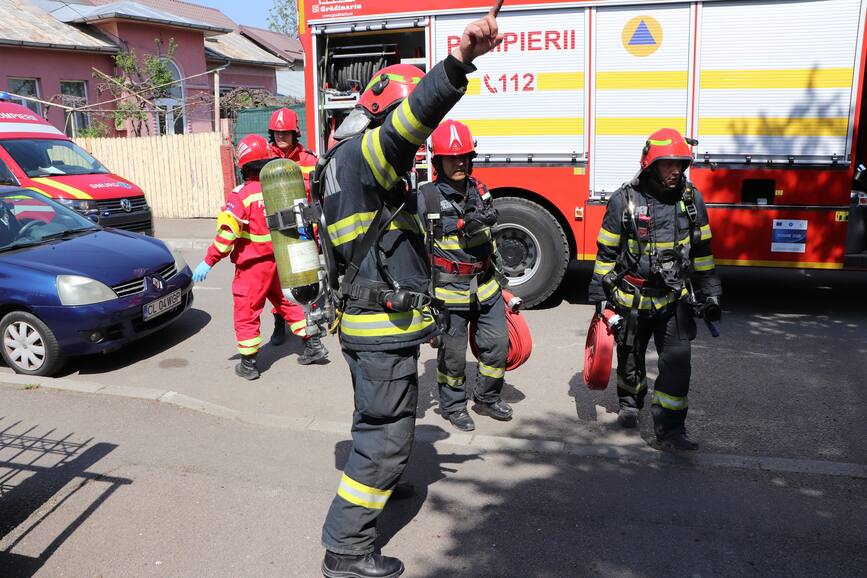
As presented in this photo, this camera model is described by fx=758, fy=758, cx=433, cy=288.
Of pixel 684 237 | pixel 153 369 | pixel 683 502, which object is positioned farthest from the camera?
pixel 153 369

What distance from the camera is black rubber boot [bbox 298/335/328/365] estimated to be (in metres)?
6.27

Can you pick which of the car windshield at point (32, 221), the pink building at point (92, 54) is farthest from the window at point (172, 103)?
the car windshield at point (32, 221)

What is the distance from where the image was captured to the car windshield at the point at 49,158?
1111 centimetres

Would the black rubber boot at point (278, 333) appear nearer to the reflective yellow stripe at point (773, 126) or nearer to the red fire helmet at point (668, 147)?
the red fire helmet at point (668, 147)

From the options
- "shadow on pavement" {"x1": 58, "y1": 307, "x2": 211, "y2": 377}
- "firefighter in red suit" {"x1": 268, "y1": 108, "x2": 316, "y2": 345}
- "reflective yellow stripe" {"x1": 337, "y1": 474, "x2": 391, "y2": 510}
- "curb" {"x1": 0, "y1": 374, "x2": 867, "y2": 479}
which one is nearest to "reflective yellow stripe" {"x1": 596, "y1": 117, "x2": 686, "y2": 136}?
"firefighter in red suit" {"x1": 268, "y1": 108, "x2": 316, "y2": 345}

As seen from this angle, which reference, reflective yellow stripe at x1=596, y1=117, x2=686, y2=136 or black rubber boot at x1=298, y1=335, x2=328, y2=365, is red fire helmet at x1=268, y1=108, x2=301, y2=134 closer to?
black rubber boot at x1=298, y1=335, x2=328, y2=365

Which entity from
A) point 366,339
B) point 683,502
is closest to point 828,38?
point 683,502

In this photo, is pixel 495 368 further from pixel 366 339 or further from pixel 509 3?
pixel 509 3

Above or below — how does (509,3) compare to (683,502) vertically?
above

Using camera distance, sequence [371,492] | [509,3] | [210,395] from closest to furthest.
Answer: [371,492] → [210,395] → [509,3]

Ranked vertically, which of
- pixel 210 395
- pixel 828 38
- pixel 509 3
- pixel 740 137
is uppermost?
pixel 509 3

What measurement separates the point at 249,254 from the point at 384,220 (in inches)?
123

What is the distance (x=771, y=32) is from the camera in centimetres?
669

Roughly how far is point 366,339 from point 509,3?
17.4ft
